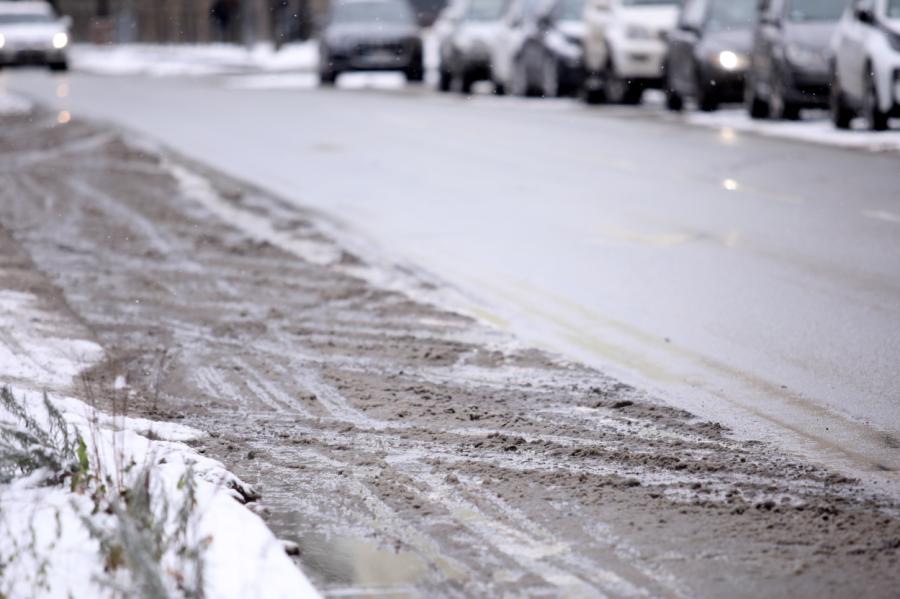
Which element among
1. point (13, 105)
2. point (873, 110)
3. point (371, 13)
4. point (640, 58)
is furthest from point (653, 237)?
point (371, 13)

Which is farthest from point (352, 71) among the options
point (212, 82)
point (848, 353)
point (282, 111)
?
point (848, 353)

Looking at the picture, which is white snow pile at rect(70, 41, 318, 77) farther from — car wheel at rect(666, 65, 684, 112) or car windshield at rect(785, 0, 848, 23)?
car windshield at rect(785, 0, 848, 23)

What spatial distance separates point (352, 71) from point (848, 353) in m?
27.5

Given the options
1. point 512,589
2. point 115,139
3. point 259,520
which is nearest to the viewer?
point 512,589

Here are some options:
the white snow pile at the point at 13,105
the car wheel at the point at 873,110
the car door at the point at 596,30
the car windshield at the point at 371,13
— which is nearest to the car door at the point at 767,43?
the car wheel at the point at 873,110

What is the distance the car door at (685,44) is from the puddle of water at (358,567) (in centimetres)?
1860

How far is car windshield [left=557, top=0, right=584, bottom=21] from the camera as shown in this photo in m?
28.0

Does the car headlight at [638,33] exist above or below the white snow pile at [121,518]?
below

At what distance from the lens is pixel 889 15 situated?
59.5 feet

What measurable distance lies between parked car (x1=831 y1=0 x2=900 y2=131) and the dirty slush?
886 centimetres

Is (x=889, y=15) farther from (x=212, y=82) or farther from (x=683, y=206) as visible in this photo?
(x=212, y=82)

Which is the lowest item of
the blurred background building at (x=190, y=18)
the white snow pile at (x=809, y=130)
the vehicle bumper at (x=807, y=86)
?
the blurred background building at (x=190, y=18)

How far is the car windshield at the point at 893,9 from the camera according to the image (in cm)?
1811

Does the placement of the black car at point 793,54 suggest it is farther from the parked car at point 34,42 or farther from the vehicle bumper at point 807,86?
the parked car at point 34,42
